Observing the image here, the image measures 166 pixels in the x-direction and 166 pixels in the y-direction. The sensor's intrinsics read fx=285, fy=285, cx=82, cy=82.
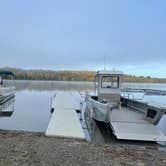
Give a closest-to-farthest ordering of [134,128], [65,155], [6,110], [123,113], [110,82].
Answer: [65,155], [134,128], [123,113], [110,82], [6,110]

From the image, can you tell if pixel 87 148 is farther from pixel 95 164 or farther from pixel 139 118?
pixel 139 118

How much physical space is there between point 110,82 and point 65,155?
8.52 meters

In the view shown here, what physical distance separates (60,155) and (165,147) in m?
4.19

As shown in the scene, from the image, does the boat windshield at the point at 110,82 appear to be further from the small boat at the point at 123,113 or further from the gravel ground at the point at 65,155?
the gravel ground at the point at 65,155

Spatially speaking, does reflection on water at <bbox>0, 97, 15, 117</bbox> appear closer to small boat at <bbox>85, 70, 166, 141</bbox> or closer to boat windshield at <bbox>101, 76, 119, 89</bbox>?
small boat at <bbox>85, 70, 166, 141</bbox>

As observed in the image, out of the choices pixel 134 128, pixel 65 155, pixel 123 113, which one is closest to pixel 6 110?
pixel 123 113

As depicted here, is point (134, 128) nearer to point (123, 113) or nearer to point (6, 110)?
point (123, 113)

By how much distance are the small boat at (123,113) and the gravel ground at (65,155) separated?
2.30 metres

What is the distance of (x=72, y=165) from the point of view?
484 centimetres

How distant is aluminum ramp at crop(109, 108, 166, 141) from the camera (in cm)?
841

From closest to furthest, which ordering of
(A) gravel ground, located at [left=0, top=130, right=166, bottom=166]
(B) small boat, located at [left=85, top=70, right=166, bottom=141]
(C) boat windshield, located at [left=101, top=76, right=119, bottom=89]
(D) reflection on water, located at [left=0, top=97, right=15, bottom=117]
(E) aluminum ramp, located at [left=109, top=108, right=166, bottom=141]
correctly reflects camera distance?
(A) gravel ground, located at [left=0, top=130, right=166, bottom=166], (E) aluminum ramp, located at [left=109, top=108, right=166, bottom=141], (B) small boat, located at [left=85, top=70, right=166, bottom=141], (C) boat windshield, located at [left=101, top=76, right=119, bottom=89], (D) reflection on water, located at [left=0, top=97, right=15, bottom=117]

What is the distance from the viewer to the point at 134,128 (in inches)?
356

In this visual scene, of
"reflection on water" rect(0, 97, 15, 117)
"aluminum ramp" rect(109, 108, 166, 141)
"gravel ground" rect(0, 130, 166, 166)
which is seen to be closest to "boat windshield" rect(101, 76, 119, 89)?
"aluminum ramp" rect(109, 108, 166, 141)

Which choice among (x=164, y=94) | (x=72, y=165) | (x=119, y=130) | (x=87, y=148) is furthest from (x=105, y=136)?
(x=164, y=94)
